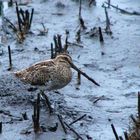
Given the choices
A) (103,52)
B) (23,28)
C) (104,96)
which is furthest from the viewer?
(23,28)

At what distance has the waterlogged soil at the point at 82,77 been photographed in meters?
7.79

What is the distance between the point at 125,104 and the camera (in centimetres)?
861

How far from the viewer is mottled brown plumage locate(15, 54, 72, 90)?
26.8ft

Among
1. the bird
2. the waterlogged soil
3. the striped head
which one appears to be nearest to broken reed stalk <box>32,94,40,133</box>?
the waterlogged soil

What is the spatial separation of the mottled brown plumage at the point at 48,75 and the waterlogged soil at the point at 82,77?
342mm

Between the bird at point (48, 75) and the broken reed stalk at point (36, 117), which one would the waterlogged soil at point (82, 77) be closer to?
the broken reed stalk at point (36, 117)

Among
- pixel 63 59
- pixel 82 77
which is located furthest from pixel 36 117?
pixel 82 77

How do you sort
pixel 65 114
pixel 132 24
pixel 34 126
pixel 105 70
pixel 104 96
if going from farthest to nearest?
pixel 132 24
pixel 105 70
pixel 104 96
pixel 65 114
pixel 34 126

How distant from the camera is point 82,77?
379 inches

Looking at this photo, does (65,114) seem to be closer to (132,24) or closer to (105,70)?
(105,70)

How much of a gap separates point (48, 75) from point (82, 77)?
1488 mm

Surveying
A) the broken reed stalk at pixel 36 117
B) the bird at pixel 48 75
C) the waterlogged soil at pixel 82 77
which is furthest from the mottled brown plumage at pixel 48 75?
the broken reed stalk at pixel 36 117

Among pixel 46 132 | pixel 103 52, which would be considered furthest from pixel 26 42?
pixel 46 132

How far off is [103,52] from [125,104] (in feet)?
7.59
